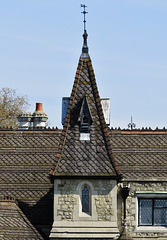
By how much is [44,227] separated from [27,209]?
1.05m

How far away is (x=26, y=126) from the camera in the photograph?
37.0 metres

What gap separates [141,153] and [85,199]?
4.00m

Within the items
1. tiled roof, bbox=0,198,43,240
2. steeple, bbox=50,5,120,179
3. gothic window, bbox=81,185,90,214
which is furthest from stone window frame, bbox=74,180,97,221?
tiled roof, bbox=0,198,43,240

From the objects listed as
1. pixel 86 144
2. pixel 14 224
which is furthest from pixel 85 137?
pixel 14 224

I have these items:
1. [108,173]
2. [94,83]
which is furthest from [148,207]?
[94,83]

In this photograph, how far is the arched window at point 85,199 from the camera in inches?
1238

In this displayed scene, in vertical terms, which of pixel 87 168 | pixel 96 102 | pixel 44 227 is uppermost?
pixel 96 102

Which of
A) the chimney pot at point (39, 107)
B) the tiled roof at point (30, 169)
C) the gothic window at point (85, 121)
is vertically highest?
the chimney pot at point (39, 107)

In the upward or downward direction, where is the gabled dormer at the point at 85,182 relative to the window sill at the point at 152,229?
upward

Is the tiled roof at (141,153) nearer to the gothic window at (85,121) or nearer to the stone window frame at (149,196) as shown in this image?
the stone window frame at (149,196)

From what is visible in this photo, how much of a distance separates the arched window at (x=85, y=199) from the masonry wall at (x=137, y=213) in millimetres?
1868

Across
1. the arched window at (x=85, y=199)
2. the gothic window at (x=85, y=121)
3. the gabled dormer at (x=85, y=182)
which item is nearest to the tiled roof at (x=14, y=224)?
the gabled dormer at (x=85, y=182)

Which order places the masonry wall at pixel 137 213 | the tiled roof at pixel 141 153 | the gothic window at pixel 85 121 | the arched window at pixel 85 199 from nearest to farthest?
the arched window at pixel 85 199
the gothic window at pixel 85 121
the masonry wall at pixel 137 213
the tiled roof at pixel 141 153

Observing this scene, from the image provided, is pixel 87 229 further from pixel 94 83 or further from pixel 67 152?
pixel 94 83
